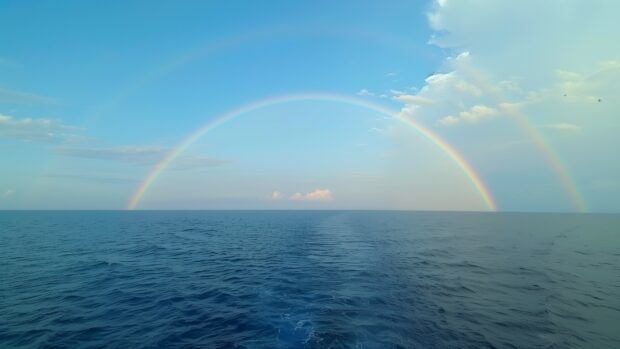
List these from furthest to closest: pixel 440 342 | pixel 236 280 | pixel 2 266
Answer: pixel 2 266 → pixel 236 280 → pixel 440 342

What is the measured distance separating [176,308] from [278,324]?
8.90m

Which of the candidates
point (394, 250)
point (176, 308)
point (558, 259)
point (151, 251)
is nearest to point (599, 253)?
point (558, 259)

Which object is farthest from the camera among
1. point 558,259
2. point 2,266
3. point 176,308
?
point 558,259

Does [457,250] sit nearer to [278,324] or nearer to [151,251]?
[278,324]

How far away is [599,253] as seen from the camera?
5425 cm

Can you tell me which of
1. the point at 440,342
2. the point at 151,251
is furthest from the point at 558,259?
the point at 151,251

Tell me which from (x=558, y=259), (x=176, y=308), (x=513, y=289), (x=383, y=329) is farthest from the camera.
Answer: (x=558, y=259)

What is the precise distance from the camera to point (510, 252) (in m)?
52.4

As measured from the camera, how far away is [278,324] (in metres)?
19.7

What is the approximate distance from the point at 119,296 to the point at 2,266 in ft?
84.9

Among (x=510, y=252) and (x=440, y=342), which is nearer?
(x=440, y=342)

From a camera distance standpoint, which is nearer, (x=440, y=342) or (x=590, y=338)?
(x=440, y=342)

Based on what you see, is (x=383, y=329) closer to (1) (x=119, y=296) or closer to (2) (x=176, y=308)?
(2) (x=176, y=308)

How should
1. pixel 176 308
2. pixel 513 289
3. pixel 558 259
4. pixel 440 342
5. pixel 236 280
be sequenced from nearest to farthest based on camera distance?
pixel 440 342 < pixel 176 308 < pixel 513 289 < pixel 236 280 < pixel 558 259
